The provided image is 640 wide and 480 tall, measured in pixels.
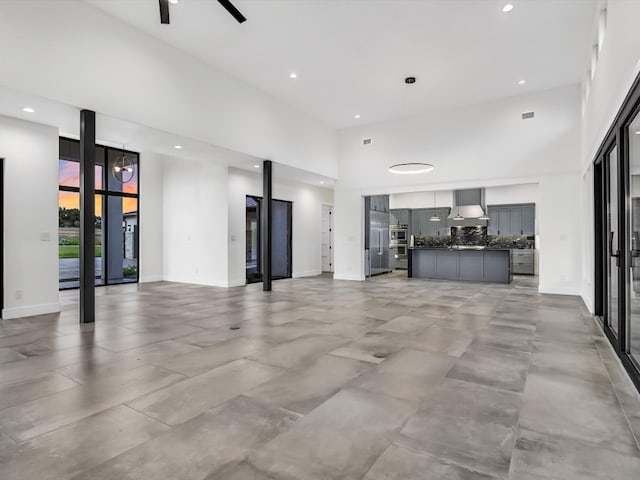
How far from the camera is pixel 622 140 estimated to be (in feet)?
11.5

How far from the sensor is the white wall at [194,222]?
31.3 ft

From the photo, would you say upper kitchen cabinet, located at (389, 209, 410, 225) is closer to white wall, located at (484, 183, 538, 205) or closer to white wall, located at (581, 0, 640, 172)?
white wall, located at (484, 183, 538, 205)

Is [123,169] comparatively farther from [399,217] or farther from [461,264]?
[461,264]

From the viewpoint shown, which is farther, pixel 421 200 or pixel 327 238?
pixel 421 200

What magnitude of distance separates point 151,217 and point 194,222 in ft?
4.82

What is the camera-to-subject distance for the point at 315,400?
2.72 meters

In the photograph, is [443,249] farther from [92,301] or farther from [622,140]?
[92,301]

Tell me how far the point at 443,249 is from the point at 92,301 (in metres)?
8.93

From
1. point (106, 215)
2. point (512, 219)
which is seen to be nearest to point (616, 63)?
point (512, 219)

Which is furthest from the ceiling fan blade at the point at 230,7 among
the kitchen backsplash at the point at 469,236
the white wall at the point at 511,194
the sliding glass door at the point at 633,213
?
the kitchen backsplash at the point at 469,236

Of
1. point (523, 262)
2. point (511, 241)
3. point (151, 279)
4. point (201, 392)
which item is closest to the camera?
point (201, 392)

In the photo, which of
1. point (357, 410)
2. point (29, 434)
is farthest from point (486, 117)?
point (29, 434)

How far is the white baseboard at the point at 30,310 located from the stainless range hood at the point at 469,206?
11.2m

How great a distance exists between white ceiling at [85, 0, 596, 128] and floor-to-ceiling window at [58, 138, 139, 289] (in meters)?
4.69
